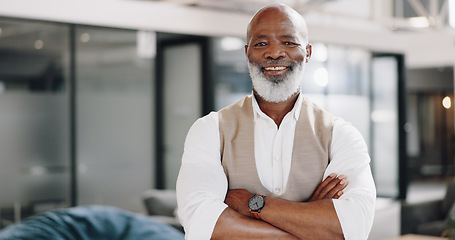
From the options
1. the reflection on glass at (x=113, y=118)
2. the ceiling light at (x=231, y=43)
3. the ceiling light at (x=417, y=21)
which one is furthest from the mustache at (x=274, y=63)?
the ceiling light at (x=417, y=21)

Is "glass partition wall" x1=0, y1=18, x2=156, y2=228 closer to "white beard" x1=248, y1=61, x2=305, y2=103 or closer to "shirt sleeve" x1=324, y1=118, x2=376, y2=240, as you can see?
"white beard" x1=248, y1=61, x2=305, y2=103

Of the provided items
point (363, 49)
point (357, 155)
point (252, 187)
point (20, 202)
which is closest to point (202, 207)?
point (252, 187)

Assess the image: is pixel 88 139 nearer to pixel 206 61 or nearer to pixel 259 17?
pixel 206 61

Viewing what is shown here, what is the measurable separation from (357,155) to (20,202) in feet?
15.5

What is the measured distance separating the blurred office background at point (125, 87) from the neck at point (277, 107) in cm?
388

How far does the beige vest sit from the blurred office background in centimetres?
390

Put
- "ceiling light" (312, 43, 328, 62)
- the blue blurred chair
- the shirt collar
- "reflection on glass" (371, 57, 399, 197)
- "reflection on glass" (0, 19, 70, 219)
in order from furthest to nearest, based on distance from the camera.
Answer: "reflection on glass" (371, 57, 399, 197) < "ceiling light" (312, 43, 328, 62) < "reflection on glass" (0, 19, 70, 219) < the blue blurred chair < the shirt collar

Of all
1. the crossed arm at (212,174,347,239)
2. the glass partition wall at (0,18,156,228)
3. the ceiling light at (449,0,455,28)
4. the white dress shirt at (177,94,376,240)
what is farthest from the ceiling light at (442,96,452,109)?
the ceiling light at (449,0,455,28)

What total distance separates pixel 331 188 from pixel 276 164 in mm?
163

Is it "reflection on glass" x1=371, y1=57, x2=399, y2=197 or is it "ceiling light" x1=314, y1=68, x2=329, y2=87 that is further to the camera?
"reflection on glass" x1=371, y1=57, x2=399, y2=197

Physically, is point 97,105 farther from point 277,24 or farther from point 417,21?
point 417,21

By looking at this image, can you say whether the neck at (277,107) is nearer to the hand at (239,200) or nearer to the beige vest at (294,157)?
the beige vest at (294,157)

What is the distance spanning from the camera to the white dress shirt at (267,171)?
1.47m

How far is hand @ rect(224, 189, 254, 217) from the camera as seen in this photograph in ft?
4.90
